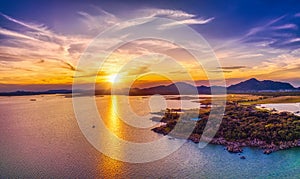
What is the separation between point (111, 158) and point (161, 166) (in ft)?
12.8

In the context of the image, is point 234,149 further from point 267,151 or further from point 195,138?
point 195,138

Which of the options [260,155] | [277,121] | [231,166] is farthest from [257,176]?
[277,121]

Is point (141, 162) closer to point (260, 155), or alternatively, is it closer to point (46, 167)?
point (46, 167)

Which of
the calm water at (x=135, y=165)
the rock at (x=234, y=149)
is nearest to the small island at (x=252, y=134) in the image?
the rock at (x=234, y=149)

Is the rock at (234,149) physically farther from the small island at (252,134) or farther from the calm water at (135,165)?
the calm water at (135,165)

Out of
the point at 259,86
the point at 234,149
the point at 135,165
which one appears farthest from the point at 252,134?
the point at 259,86

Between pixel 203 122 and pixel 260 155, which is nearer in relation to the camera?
pixel 260 155

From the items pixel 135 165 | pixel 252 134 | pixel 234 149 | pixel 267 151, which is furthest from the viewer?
pixel 252 134

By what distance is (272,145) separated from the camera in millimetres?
21953

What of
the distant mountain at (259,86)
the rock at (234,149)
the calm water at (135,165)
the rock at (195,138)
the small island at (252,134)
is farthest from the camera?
the distant mountain at (259,86)

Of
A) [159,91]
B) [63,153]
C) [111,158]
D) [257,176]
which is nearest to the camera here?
[257,176]

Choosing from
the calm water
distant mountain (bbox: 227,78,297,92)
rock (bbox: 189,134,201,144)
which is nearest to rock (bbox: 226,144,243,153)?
the calm water

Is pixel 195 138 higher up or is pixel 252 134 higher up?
pixel 252 134

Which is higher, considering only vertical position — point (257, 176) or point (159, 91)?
point (159, 91)
